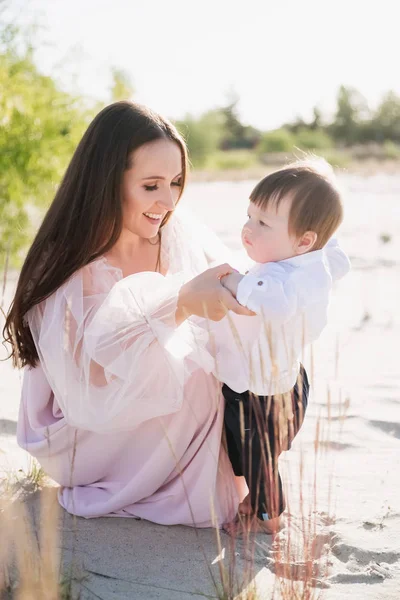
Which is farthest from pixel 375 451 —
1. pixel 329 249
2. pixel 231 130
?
pixel 231 130

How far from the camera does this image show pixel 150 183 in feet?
8.81

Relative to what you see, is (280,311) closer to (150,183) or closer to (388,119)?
(150,183)

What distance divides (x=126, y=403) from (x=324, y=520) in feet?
2.51

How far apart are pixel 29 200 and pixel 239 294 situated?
4.66m

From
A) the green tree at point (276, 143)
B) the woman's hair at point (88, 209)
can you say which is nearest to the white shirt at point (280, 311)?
the woman's hair at point (88, 209)

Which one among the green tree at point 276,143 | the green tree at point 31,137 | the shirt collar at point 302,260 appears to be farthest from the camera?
the green tree at point 276,143

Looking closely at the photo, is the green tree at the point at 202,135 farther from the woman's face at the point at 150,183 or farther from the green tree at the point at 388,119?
the woman's face at the point at 150,183

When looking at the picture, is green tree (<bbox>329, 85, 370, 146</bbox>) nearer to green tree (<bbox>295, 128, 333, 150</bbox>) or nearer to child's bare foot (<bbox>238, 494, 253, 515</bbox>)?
green tree (<bbox>295, 128, 333, 150</bbox>)

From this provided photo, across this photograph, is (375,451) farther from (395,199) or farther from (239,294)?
(395,199)

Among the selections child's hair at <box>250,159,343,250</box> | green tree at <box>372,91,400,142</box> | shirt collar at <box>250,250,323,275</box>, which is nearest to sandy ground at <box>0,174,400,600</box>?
shirt collar at <box>250,250,323,275</box>

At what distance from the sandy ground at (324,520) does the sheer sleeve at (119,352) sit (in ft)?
1.22

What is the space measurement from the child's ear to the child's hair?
0.01m

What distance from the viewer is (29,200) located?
658 cm

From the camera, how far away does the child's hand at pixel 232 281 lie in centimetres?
229
